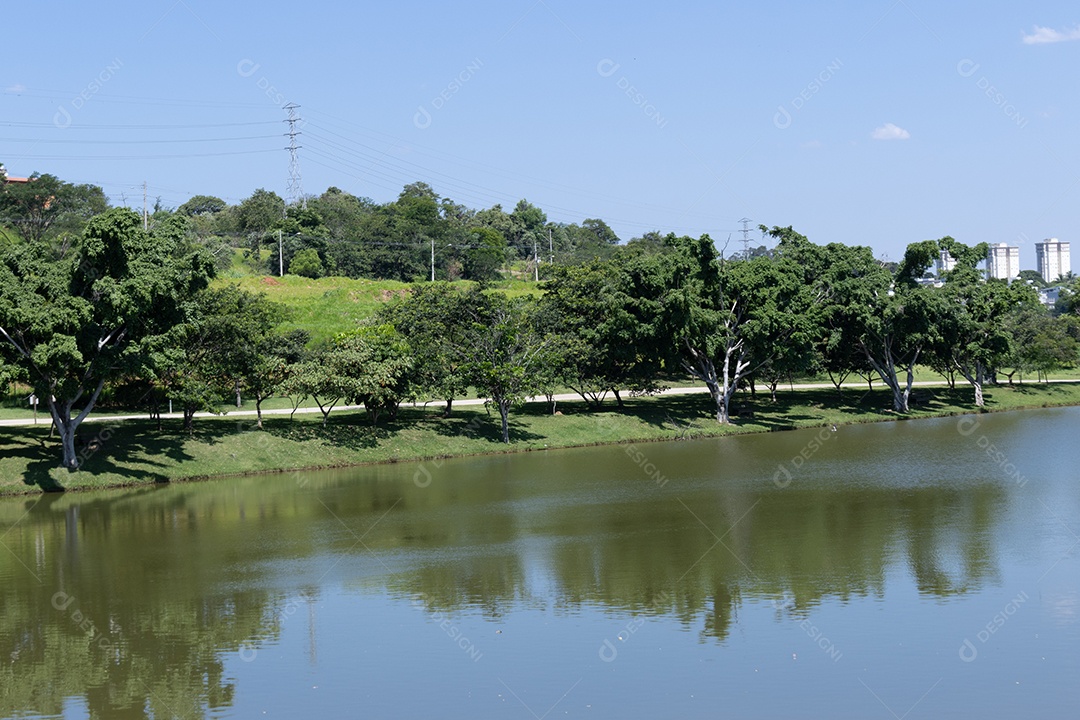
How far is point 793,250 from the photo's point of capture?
6712 cm

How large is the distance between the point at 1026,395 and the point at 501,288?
4505 cm

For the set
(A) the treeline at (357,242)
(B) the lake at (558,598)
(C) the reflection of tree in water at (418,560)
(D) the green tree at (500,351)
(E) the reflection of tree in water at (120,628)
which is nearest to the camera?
(B) the lake at (558,598)

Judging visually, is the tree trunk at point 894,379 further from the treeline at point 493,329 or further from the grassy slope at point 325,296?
the grassy slope at point 325,296

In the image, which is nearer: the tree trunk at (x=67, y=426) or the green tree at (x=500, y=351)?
the tree trunk at (x=67, y=426)

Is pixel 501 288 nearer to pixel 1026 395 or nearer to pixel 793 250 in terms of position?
pixel 793 250

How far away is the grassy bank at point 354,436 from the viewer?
145ft

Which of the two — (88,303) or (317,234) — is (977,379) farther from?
(317,234)

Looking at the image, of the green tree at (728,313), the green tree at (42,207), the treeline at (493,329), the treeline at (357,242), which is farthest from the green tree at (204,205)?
the green tree at (728,313)

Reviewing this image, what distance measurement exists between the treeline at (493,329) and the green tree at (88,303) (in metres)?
0.08

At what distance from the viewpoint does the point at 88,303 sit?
4144cm

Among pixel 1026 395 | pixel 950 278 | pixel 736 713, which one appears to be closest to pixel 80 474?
pixel 736 713

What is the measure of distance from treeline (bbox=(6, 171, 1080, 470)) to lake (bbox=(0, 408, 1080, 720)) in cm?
687

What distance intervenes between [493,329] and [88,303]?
2034 cm

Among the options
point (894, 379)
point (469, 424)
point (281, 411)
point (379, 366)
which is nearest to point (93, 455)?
point (379, 366)
